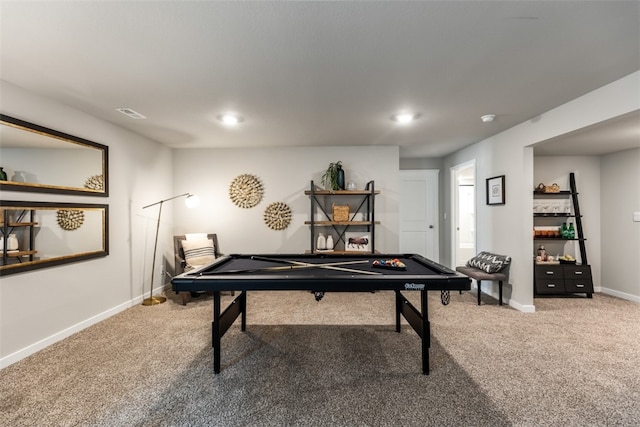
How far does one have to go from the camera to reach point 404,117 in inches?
124

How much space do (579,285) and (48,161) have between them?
6488 mm

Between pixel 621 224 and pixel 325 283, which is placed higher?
pixel 621 224

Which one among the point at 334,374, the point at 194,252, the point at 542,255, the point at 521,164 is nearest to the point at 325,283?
the point at 334,374

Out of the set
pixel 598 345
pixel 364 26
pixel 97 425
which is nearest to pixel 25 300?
pixel 97 425

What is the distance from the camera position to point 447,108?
288 centimetres

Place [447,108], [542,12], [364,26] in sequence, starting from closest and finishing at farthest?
[542,12] < [364,26] < [447,108]

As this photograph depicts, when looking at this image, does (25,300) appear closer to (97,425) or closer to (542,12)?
(97,425)

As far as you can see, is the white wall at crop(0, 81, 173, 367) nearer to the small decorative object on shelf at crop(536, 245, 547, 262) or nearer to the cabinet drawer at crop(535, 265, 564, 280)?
the cabinet drawer at crop(535, 265, 564, 280)

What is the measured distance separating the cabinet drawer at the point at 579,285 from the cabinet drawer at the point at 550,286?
0.25ft

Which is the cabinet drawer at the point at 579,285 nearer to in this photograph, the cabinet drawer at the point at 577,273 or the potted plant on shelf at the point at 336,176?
the cabinet drawer at the point at 577,273

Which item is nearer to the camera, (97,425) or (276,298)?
(97,425)

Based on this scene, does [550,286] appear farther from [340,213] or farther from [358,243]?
[340,213]

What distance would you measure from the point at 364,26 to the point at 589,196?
490 centimetres

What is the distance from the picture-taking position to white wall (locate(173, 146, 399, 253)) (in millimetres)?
4598
